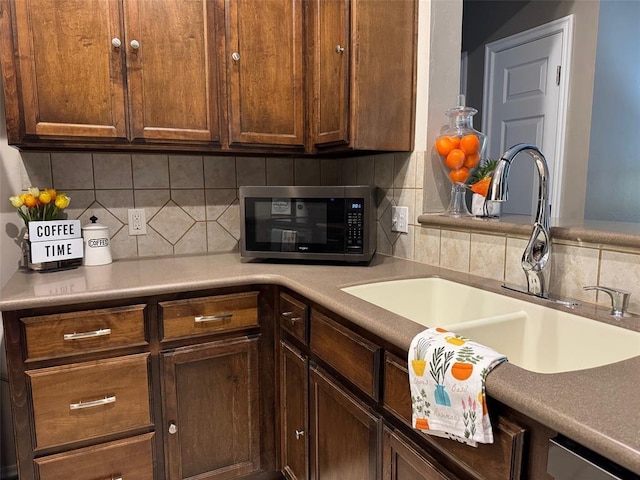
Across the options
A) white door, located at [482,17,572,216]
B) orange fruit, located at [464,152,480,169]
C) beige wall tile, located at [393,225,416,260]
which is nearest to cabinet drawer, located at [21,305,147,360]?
beige wall tile, located at [393,225,416,260]

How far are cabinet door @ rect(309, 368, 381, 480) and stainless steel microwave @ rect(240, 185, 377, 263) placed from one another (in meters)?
0.51

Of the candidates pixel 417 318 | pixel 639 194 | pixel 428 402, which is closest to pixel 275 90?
pixel 417 318

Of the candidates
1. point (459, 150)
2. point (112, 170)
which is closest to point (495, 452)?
point (459, 150)

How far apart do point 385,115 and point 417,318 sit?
788 millimetres

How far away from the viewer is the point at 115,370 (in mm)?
Answer: 1425

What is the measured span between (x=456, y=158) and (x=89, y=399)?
150cm

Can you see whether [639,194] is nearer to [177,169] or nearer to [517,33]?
[517,33]

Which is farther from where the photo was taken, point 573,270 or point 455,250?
point 455,250

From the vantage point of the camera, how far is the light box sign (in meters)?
1.57

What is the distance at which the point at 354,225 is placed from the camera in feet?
5.56

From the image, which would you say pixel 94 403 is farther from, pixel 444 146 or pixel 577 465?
pixel 444 146

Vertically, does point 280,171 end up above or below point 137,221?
above

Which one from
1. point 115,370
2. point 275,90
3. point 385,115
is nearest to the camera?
point 115,370

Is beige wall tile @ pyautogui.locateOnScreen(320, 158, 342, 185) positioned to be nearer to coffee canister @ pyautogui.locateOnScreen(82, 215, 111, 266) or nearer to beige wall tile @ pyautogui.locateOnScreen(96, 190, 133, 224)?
beige wall tile @ pyautogui.locateOnScreen(96, 190, 133, 224)
